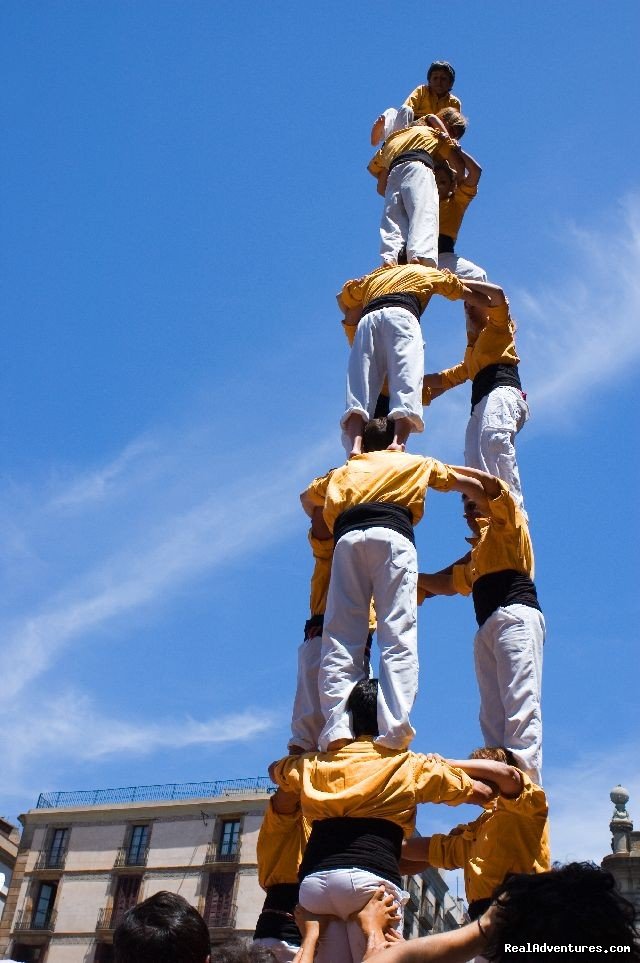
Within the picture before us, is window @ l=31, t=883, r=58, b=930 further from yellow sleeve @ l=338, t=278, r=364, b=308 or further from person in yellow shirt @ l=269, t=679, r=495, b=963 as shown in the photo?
person in yellow shirt @ l=269, t=679, r=495, b=963

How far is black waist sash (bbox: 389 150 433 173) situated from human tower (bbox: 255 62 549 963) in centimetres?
57

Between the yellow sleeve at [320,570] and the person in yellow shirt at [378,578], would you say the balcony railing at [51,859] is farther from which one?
the person in yellow shirt at [378,578]

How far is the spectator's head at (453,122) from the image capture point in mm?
10102

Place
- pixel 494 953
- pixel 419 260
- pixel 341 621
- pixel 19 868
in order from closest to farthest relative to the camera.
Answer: pixel 494 953, pixel 341 621, pixel 419 260, pixel 19 868

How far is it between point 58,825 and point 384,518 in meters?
30.1

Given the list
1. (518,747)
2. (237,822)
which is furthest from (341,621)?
(237,822)

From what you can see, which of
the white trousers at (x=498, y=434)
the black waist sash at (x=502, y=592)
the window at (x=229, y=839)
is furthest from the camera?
the window at (x=229, y=839)

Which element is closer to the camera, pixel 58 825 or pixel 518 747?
pixel 518 747

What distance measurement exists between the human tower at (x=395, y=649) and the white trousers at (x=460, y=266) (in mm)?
634

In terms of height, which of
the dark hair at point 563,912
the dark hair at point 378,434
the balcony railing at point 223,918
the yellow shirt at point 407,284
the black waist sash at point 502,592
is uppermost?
the balcony railing at point 223,918

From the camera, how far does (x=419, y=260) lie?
27.3ft

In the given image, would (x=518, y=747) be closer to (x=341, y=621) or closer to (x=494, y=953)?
(x=341, y=621)

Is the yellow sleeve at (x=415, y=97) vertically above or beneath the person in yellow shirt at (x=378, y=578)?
above

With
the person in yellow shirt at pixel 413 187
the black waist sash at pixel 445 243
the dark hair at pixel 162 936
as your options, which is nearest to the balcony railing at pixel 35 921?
the black waist sash at pixel 445 243
